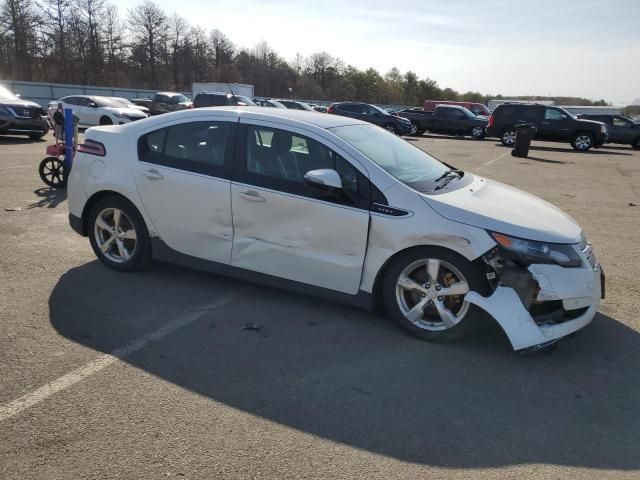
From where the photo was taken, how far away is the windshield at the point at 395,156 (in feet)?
13.3

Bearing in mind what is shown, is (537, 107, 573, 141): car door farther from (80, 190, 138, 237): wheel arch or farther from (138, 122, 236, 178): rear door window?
(80, 190, 138, 237): wheel arch

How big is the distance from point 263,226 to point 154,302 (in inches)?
44.7

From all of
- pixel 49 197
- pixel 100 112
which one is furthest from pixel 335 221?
pixel 100 112

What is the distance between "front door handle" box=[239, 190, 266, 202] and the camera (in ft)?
13.5

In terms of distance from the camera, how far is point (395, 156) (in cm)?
441

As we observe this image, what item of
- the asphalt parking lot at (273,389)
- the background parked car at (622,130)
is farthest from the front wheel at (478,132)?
the asphalt parking lot at (273,389)

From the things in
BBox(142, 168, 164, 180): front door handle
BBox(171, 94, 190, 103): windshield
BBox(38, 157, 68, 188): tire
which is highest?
BBox(171, 94, 190, 103): windshield

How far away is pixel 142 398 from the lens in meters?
2.92

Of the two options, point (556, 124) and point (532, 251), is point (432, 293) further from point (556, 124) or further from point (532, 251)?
point (556, 124)

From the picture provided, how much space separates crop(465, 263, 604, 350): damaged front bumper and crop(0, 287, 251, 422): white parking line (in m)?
2.10

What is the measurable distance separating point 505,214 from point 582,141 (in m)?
23.0

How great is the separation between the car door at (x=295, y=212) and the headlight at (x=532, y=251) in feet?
3.21

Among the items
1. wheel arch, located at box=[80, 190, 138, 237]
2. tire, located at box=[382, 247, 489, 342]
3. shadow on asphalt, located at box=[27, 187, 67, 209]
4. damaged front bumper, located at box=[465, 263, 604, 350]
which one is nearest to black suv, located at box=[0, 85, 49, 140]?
shadow on asphalt, located at box=[27, 187, 67, 209]

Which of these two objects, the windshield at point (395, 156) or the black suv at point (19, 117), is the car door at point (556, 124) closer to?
the black suv at point (19, 117)
